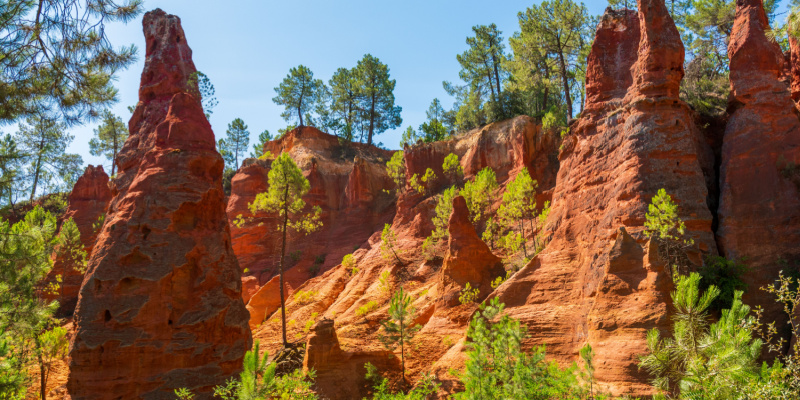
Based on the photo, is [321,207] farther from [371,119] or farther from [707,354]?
[707,354]

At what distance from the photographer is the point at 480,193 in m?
39.4

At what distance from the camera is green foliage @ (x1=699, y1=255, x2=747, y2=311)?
19312mm

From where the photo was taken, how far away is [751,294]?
1955cm

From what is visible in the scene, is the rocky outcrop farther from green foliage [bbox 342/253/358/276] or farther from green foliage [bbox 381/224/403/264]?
green foliage [bbox 381/224/403/264]

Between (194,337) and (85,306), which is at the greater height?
(85,306)

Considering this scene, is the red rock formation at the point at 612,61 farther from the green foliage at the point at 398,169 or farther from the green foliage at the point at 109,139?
the green foliage at the point at 109,139

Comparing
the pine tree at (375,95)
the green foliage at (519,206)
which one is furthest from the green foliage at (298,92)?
the green foliage at (519,206)

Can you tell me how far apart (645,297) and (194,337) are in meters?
16.3

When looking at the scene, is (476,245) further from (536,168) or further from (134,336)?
(134,336)

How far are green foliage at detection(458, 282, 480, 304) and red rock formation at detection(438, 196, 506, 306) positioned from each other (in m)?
0.28

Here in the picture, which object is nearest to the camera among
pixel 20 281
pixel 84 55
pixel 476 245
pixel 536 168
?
pixel 84 55

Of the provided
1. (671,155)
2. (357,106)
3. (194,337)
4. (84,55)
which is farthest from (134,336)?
(357,106)

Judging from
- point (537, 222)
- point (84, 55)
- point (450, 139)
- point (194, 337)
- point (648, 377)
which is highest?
point (450, 139)

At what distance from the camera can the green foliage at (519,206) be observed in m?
34.0
